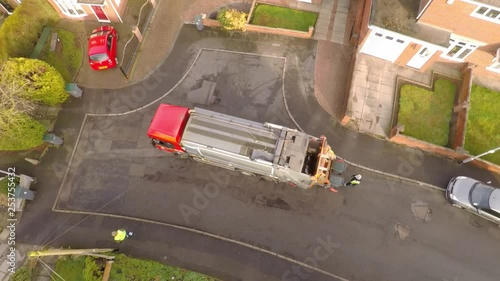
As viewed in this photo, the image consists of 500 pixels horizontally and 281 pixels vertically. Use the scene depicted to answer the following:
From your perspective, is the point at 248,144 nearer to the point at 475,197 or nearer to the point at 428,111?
the point at 428,111

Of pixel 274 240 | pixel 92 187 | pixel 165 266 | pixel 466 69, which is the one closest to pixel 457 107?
pixel 466 69

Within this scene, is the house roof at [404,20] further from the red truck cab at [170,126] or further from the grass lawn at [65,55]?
the grass lawn at [65,55]

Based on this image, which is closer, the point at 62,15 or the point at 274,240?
the point at 274,240

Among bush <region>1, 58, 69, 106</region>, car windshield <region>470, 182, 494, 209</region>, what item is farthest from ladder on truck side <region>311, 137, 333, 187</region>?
bush <region>1, 58, 69, 106</region>

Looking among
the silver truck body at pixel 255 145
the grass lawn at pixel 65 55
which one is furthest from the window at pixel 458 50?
the grass lawn at pixel 65 55

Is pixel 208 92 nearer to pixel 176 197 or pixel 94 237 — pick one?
pixel 176 197

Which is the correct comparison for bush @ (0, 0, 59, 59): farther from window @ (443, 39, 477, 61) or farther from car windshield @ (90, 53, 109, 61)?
window @ (443, 39, 477, 61)
